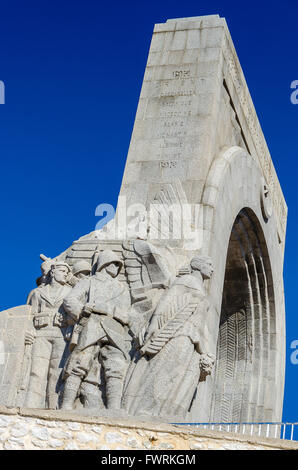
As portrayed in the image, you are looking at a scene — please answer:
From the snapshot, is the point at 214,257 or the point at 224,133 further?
the point at 224,133

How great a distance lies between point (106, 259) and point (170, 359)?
5.13 ft

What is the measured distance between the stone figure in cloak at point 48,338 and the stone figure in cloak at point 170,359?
906 mm

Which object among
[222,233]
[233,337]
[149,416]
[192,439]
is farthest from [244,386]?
[192,439]

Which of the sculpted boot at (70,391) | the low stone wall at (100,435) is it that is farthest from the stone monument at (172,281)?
the low stone wall at (100,435)

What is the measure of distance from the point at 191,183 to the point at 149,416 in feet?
12.2

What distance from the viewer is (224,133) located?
12.8 m

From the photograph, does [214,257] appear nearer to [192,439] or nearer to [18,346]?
[18,346]

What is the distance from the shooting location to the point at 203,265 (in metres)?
9.82

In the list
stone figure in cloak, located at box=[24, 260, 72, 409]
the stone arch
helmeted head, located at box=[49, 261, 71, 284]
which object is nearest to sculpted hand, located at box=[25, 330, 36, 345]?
stone figure in cloak, located at box=[24, 260, 72, 409]

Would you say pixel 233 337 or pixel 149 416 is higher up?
pixel 233 337

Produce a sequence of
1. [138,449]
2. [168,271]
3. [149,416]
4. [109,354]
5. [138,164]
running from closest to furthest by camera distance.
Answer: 1. [138,449]
2. [149,416]
3. [109,354]
4. [168,271]
5. [138,164]

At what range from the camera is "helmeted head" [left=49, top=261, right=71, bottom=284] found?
9992 millimetres

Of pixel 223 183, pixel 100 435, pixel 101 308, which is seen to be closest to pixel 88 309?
pixel 101 308

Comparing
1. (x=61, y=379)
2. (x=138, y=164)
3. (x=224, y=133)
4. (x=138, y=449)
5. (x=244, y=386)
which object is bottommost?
(x=138, y=449)
